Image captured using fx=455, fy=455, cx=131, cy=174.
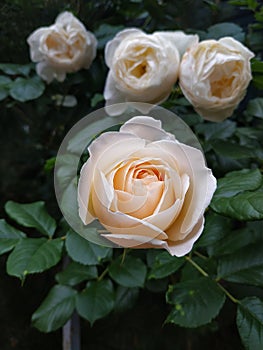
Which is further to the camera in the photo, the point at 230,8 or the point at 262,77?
the point at 230,8

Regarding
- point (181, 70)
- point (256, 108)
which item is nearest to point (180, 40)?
point (181, 70)

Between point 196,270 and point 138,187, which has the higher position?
point 138,187

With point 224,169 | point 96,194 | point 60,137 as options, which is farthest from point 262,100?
point 96,194

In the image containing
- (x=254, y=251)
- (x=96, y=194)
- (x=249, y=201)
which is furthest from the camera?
(x=254, y=251)

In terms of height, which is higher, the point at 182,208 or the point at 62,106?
the point at 182,208

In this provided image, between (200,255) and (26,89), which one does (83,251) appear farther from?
(26,89)

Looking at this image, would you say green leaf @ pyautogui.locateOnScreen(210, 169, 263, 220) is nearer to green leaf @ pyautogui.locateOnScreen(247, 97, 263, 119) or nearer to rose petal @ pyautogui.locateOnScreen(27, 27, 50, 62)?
green leaf @ pyautogui.locateOnScreen(247, 97, 263, 119)

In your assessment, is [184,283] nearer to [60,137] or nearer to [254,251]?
[254,251]
